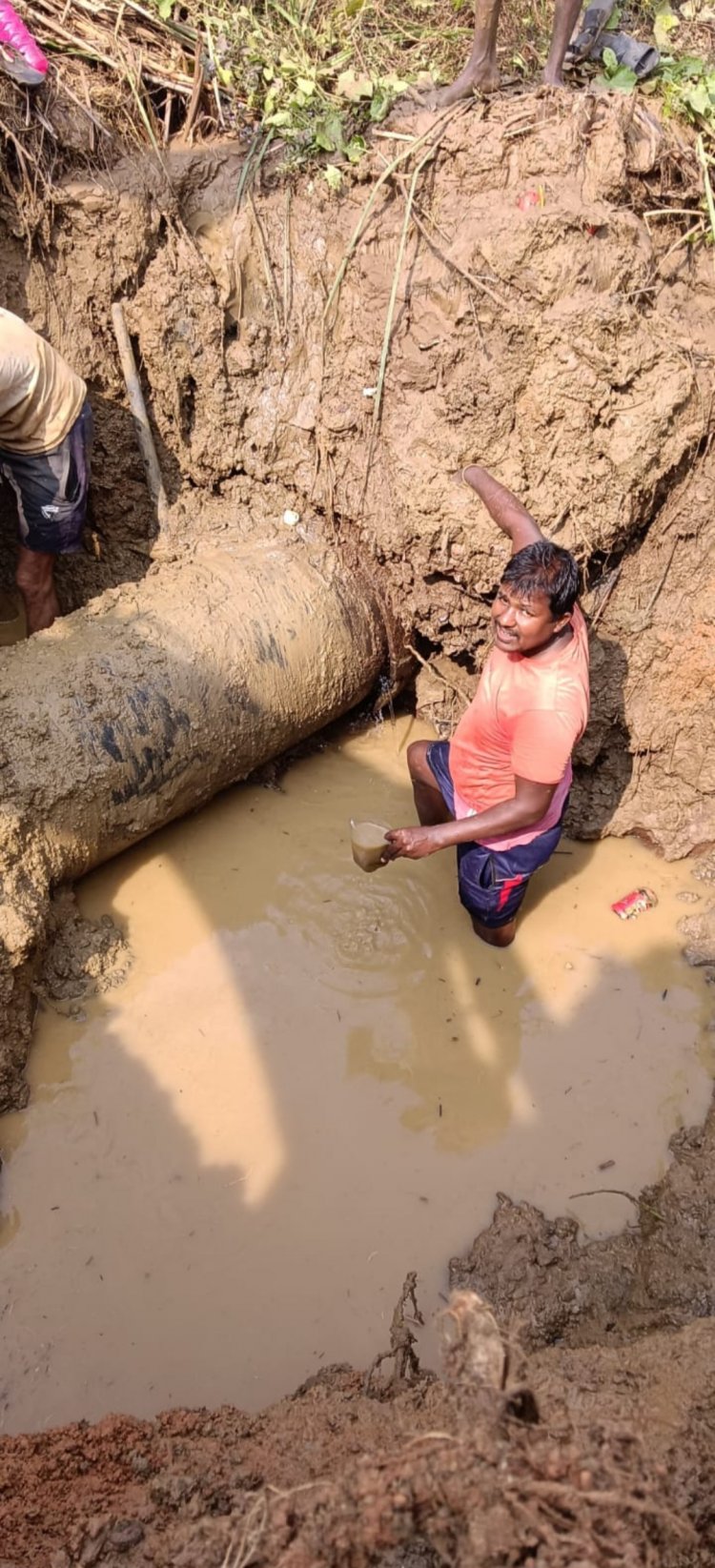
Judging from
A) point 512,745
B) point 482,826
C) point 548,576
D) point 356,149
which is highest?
point 356,149

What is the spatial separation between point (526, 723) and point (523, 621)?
0.31m

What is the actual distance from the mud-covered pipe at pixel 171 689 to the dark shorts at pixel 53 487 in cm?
40

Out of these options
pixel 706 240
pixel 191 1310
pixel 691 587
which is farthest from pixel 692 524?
pixel 191 1310

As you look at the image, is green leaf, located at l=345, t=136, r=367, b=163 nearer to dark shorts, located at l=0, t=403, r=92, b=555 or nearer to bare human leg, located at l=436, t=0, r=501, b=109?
bare human leg, located at l=436, t=0, r=501, b=109

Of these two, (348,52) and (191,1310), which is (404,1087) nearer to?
(191,1310)

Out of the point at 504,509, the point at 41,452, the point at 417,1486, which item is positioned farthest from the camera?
the point at 41,452

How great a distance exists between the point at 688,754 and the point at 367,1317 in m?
2.31

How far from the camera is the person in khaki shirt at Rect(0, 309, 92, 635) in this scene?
3221 mm

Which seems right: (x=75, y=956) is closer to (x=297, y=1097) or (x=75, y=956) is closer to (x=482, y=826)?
(x=297, y=1097)

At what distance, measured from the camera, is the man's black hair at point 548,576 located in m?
2.61

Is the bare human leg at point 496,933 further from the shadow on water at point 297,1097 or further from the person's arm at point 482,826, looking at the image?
the person's arm at point 482,826

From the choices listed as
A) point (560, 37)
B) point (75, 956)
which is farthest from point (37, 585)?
point (560, 37)

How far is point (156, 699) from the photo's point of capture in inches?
124

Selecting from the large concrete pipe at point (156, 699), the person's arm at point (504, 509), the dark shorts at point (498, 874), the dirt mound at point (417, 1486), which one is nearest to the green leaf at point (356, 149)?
the person's arm at point (504, 509)
